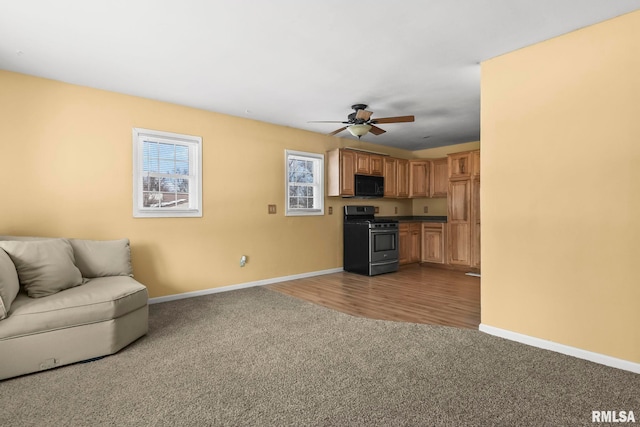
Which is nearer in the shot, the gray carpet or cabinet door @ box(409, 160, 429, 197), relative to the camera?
the gray carpet

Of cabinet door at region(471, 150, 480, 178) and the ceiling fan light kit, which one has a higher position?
the ceiling fan light kit

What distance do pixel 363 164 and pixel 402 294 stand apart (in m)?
2.68

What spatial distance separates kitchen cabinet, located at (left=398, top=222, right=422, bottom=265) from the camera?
6.60m

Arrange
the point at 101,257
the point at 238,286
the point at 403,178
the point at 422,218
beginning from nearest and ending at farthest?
1. the point at 101,257
2. the point at 238,286
3. the point at 403,178
4. the point at 422,218

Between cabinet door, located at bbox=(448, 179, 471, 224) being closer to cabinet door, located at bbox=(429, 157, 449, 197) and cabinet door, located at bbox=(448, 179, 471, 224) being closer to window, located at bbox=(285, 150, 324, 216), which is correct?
cabinet door, located at bbox=(429, 157, 449, 197)

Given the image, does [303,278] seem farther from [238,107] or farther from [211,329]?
[238,107]

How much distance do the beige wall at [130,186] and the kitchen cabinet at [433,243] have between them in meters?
2.19

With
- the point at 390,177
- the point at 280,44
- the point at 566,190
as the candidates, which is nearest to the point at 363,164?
the point at 390,177

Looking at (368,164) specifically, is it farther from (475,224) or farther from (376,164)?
(475,224)

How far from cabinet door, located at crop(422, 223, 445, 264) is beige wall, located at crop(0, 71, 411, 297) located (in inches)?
86.5

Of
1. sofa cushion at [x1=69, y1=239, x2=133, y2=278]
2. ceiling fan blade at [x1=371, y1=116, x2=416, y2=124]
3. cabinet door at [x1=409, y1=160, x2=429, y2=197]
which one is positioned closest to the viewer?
sofa cushion at [x1=69, y1=239, x2=133, y2=278]

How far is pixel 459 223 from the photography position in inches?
247

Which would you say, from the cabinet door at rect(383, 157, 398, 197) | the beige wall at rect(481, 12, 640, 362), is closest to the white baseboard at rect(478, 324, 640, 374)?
the beige wall at rect(481, 12, 640, 362)

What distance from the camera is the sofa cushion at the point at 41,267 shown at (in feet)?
8.53
